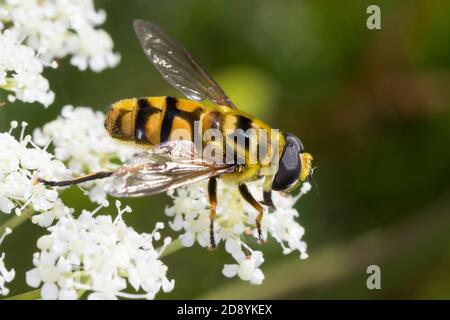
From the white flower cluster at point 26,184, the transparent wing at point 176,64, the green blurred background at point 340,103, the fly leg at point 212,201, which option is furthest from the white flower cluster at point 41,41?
the fly leg at point 212,201

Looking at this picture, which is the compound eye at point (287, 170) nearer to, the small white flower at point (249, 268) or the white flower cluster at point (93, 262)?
the small white flower at point (249, 268)

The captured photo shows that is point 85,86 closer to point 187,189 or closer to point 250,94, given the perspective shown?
point 250,94

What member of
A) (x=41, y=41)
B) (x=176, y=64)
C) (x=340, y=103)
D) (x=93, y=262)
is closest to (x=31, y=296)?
(x=93, y=262)

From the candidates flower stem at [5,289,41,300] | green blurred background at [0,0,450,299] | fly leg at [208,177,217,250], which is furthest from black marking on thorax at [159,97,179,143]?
green blurred background at [0,0,450,299]

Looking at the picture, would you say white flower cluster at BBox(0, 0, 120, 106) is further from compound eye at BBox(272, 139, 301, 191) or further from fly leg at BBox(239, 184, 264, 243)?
compound eye at BBox(272, 139, 301, 191)

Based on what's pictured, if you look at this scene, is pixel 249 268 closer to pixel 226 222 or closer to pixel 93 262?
pixel 226 222
